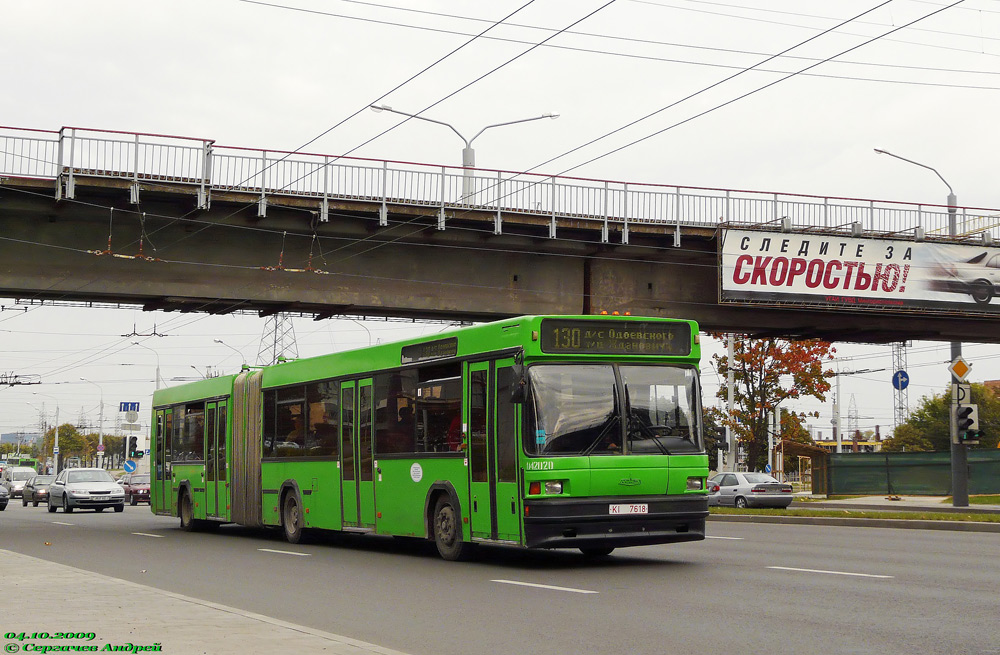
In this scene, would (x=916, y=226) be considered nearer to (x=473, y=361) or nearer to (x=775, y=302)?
(x=775, y=302)

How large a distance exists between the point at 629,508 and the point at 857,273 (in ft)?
64.6

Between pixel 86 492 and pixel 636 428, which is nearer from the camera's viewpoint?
pixel 636 428

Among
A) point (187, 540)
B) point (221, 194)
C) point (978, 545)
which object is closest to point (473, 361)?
point (978, 545)

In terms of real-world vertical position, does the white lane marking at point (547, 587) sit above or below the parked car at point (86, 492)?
above

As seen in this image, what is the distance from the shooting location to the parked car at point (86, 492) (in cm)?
4050

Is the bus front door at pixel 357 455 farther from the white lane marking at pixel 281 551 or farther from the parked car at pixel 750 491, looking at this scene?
the parked car at pixel 750 491

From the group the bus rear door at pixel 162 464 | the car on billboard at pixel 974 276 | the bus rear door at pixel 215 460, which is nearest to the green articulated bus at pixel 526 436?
the bus rear door at pixel 215 460

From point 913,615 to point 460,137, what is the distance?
24607mm

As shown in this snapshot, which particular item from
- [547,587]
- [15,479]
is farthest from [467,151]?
[15,479]

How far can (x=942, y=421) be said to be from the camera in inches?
3563

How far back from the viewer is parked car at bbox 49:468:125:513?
1594 inches

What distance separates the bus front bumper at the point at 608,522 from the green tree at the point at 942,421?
8029 cm

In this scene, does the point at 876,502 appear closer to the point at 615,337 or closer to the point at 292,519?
Answer: the point at 292,519

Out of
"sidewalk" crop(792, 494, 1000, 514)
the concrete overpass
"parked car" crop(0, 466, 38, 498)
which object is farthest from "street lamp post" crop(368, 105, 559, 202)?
"parked car" crop(0, 466, 38, 498)
